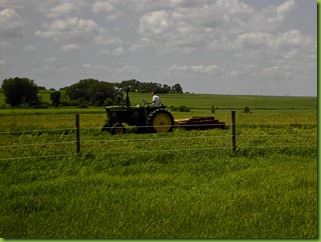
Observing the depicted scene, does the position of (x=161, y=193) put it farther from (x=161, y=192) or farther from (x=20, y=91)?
(x=20, y=91)

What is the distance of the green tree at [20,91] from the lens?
3625 centimetres

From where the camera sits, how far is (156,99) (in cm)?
1773

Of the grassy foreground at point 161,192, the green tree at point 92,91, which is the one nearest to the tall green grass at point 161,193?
the grassy foreground at point 161,192

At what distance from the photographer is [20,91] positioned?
37250 mm

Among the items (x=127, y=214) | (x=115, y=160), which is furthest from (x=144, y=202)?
(x=115, y=160)

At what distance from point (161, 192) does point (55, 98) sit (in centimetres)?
3546

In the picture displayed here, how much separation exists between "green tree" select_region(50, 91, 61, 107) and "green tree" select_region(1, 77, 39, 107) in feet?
7.65

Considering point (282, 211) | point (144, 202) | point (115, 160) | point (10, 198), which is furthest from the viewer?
point (115, 160)

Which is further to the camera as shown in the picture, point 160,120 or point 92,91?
point 92,91

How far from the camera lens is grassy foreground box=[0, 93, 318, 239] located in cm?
627

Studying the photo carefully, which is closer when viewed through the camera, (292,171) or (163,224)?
(163,224)

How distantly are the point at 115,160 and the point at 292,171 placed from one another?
374cm

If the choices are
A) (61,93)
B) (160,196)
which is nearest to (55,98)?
(61,93)

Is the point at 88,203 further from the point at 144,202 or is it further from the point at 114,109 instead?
the point at 114,109
